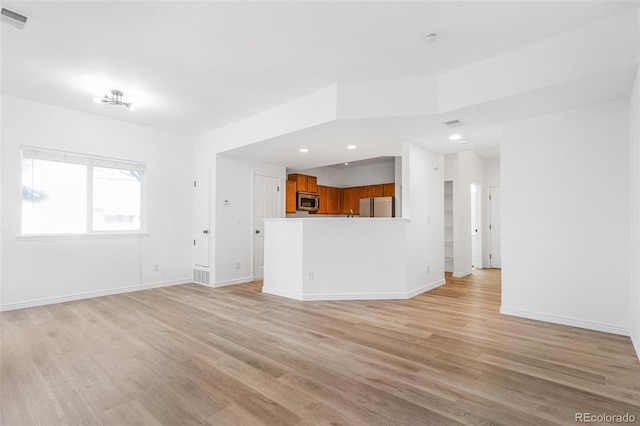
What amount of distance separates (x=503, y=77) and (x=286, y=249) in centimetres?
355

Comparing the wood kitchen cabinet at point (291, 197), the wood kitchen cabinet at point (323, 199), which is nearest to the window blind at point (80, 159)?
the wood kitchen cabinet at point (291, 197)

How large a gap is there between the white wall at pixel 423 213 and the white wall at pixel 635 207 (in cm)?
242

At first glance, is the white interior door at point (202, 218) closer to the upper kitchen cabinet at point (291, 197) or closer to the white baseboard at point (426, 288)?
the upper kitchen cabinet at point (291, 197)

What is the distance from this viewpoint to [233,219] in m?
5.94

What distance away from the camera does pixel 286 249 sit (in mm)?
4961

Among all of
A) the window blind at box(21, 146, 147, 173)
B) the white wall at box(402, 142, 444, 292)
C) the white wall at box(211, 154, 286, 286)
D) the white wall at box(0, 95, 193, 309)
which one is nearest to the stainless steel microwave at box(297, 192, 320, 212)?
the white wall at box(211, 154, 286, 286)

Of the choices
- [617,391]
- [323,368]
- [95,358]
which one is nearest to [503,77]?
[617,391]

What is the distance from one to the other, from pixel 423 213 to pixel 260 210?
125 inches

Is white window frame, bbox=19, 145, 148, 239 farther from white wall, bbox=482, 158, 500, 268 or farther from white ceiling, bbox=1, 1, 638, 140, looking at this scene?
white wall, bbox=482, 158, 500, 268

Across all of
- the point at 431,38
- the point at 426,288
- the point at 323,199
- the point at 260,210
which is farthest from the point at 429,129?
the point at 323,199

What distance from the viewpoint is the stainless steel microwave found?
7.88 m

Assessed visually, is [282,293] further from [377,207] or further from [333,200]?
[333,200]

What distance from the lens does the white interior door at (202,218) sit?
19.2ft

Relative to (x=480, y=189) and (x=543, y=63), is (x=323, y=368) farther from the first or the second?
(x=480, y=189)
